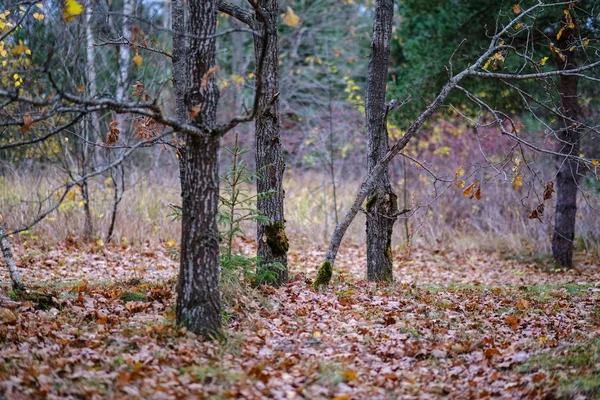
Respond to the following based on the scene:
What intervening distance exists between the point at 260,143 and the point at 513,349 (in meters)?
3.76

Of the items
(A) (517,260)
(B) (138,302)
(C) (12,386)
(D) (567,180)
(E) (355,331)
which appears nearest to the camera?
(C) (12,386)

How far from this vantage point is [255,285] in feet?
22.9

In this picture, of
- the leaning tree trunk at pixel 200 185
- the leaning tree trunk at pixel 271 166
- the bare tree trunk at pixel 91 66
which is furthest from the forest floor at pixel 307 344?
the bare tree trunk at pixel 91 66

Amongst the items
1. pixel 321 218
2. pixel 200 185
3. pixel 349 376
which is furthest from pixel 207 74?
pixel 321 218

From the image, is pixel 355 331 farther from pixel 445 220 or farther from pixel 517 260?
pixel 445 220

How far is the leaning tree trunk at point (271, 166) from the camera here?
707 centimetres

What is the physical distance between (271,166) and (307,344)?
2.55 metres

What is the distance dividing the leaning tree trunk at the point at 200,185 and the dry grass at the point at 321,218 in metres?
6.64

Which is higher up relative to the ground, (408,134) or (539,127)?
(539,127)

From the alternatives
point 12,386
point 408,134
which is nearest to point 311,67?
point 408,134

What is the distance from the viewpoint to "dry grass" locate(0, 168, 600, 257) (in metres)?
11.8

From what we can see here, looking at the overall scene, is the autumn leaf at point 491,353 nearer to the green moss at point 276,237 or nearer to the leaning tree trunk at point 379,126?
the green moss at point 276,237

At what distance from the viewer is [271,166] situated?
23.6 ft

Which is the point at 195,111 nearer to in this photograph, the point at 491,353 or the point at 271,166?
the point at 271,166
